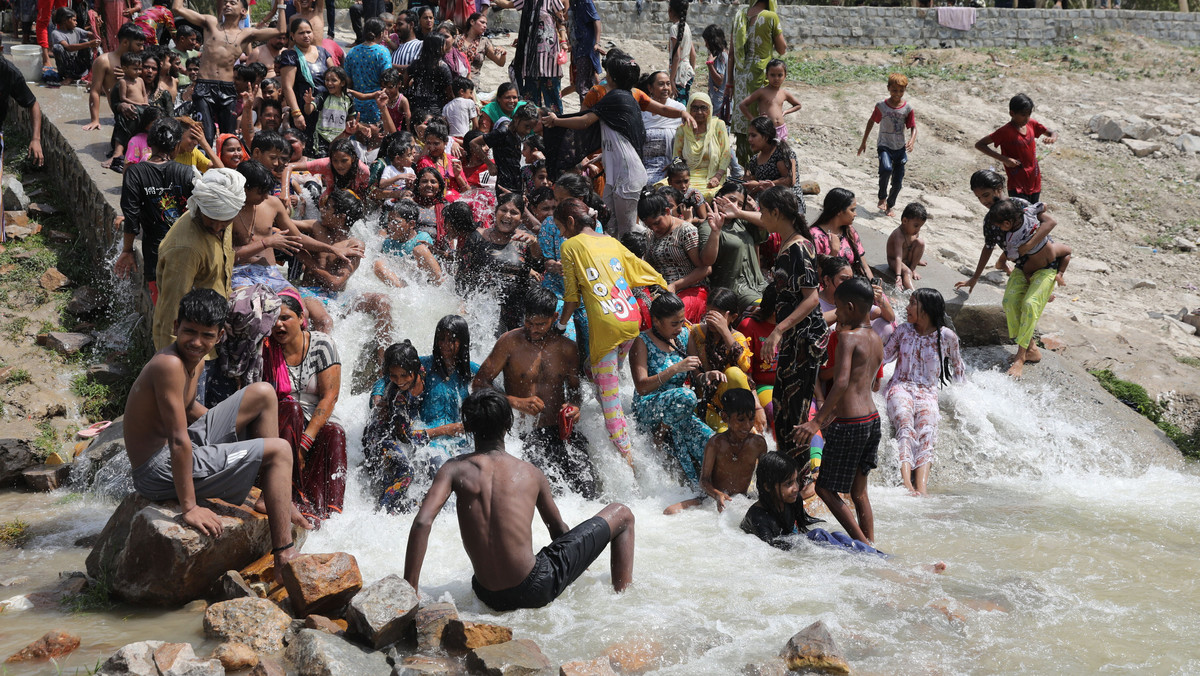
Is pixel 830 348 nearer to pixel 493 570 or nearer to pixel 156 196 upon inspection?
pixel 493 570

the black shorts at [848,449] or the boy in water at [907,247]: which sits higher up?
the boy in water at [907,247]

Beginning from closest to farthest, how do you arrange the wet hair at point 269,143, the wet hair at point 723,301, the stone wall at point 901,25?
the wet hair at point 723,301 < the wet hair at point 269,143 < the stone wall at point 901,25

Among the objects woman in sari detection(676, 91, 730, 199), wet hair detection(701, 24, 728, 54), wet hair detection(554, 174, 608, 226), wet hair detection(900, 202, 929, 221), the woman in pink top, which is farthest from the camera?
wet hair detection(701, 24, 728, 54)

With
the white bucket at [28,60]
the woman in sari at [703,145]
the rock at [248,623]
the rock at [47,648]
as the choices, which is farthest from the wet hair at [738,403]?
the white bucket at [28,60]

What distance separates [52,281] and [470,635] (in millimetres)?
6667

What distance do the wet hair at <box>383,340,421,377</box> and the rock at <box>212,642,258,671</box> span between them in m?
2.39

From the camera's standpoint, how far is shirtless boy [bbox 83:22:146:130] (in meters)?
9.77

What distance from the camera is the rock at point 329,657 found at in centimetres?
417

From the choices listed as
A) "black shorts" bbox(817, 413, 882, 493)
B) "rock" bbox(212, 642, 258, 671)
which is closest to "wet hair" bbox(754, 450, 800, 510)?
"black shorts" bbox(817, 413, 882, 493)

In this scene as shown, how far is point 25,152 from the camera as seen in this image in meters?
11.5

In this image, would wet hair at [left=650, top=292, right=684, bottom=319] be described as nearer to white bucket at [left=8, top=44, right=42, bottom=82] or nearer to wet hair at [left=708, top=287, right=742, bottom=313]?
wet hair at [left=708, top=287, right=742, bottom=313]

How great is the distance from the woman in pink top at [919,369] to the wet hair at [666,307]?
211 cm

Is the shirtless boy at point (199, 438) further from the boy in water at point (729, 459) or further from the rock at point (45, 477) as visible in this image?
the boy in water at point (729, 459)

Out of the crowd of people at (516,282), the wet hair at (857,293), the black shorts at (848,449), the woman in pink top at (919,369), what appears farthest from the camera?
the woman in pink top at (919,369)
